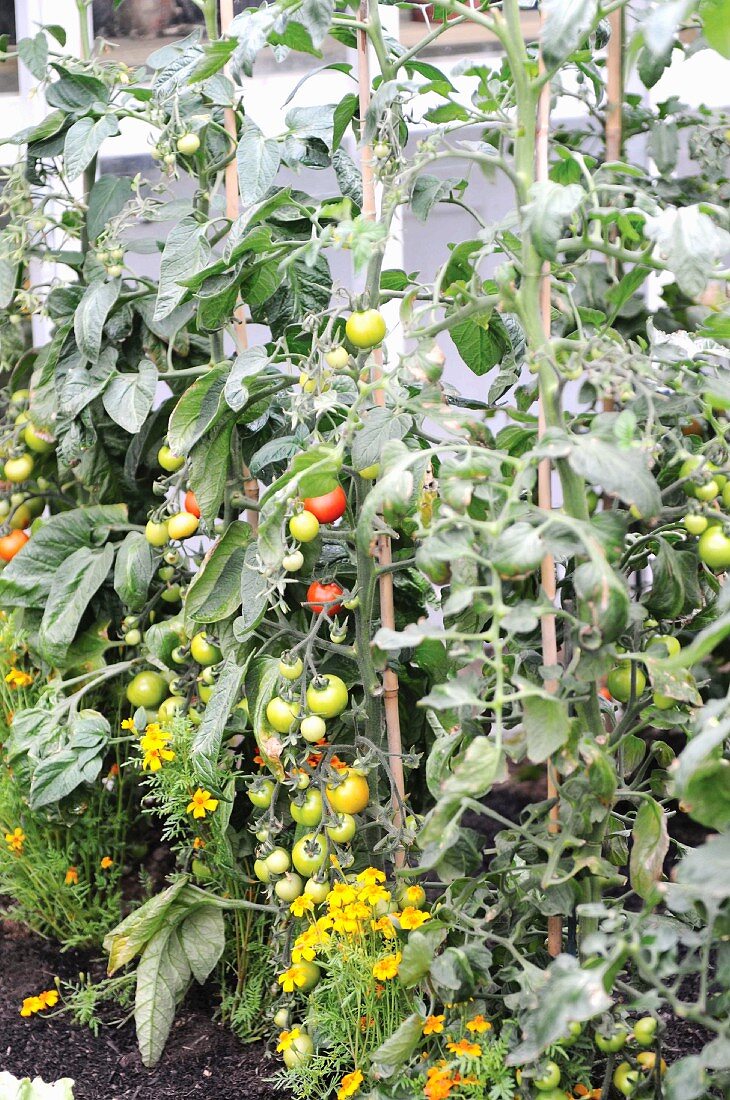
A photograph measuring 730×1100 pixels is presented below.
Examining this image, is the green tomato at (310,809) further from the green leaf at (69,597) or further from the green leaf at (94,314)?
the green leaf at (94,314)

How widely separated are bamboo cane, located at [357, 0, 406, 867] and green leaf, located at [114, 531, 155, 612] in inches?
15.3

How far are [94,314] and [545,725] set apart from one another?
2.86 feet

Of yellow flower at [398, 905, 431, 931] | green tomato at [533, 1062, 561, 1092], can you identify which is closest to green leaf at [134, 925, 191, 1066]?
yellow flower at [398, 905, 431, 931]

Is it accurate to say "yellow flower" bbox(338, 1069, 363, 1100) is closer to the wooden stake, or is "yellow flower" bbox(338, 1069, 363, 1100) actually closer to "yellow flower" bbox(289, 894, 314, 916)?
"yellow flower" bbox(289, 894, 314, 916)

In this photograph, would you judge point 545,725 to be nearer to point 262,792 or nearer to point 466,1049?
point 466,1049

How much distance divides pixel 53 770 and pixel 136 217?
0.78 meters

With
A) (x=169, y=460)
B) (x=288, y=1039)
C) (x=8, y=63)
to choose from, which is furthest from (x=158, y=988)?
(x=8, y=63)

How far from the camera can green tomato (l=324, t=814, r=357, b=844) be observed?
1.23 metres

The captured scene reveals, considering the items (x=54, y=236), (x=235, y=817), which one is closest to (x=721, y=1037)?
(x=235, y=817)

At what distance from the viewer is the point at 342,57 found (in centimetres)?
212

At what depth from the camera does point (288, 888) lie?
1.28 metres

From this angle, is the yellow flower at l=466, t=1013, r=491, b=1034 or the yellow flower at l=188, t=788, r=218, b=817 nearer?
the yellow flower at l=466, t=1013, r=491, b=1034

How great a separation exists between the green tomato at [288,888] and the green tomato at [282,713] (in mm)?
197

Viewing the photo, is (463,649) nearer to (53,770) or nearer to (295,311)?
(295,311)
